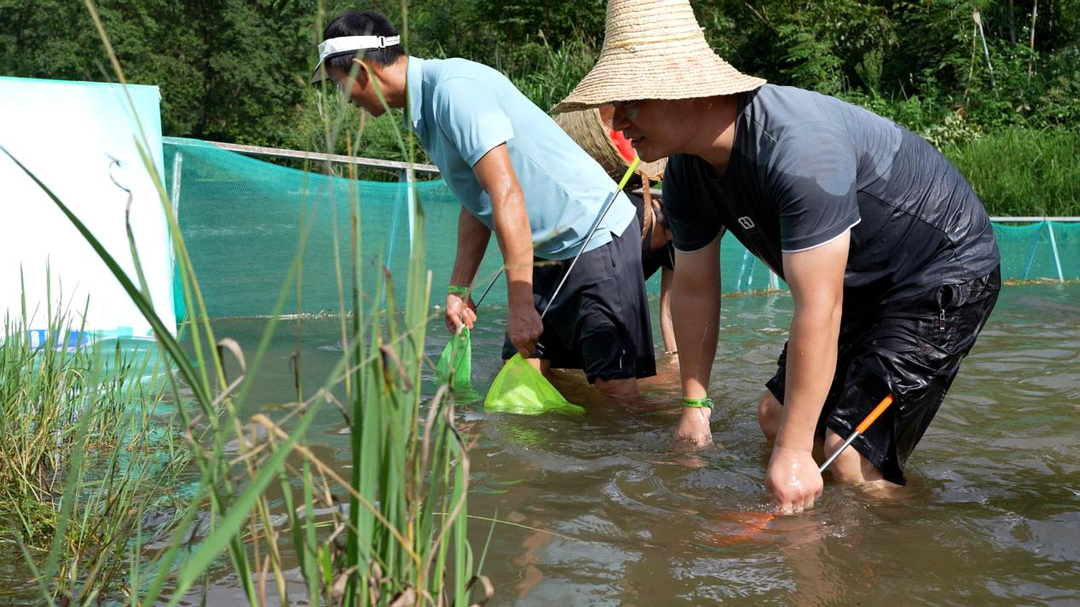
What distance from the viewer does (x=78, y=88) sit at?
229 inches

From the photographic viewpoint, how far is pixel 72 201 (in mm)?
5793

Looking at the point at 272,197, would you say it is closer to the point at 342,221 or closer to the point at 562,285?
the point at 342,221

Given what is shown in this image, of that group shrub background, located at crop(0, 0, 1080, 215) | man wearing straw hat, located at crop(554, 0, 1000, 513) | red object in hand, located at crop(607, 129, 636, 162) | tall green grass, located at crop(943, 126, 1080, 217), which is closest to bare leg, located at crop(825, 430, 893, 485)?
man wearing straw hat, located at crop(554, 0, 1000, 513)

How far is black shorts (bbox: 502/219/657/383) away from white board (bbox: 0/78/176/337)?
256cm

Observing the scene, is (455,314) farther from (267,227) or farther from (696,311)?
(267,227)

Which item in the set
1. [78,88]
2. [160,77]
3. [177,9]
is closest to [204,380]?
[78,88]

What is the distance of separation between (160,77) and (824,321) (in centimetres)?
2485

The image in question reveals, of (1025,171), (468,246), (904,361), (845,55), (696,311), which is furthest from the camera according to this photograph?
(845,55)

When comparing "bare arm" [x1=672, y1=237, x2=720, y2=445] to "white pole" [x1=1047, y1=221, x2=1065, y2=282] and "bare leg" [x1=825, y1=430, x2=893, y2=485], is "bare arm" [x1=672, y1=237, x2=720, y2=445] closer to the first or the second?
"bare leg" [x1=825, y1=430, x2=893, y2=485]

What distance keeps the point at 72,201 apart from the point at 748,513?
457 centimetres

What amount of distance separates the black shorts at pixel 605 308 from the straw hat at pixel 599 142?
3.90 feet

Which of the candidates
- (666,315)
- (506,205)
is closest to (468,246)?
(506,205)

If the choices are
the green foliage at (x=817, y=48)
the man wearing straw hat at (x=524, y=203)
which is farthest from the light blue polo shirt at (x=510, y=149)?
the green foliage at (x=817, y=48)

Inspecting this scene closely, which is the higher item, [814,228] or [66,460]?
[814,228]
